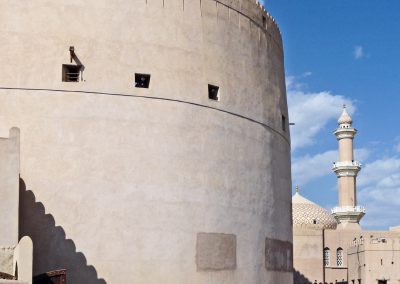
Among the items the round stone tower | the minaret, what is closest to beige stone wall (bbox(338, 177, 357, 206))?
the minaret

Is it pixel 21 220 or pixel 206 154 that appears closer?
pixel 21 220

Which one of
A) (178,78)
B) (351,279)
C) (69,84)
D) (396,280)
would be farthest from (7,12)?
(351,279)

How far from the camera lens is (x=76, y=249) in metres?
14.2

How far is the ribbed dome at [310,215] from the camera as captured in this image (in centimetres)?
4119

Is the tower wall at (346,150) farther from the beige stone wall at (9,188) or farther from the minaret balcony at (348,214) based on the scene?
the beige stone wall at (9,188)

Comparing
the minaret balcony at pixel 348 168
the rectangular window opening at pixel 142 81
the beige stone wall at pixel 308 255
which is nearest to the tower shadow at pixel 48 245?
the rectangular window opening at pixel 142 81

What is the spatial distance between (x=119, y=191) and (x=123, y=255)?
1282 millimetres

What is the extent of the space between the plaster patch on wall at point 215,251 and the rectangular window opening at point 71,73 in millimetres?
4174

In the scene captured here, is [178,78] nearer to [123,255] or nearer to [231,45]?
[231,45]

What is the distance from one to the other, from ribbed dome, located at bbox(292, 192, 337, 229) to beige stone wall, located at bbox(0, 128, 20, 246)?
2999cm

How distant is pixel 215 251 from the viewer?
15602 mm

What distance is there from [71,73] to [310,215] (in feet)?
94.4

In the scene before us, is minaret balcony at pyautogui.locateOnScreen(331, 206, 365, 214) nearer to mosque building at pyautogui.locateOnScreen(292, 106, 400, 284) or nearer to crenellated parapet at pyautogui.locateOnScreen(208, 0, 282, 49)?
mosque building at pyautogui.locateOnScreen(292, 106, 400, 284)

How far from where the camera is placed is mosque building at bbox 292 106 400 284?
33.2 meters
